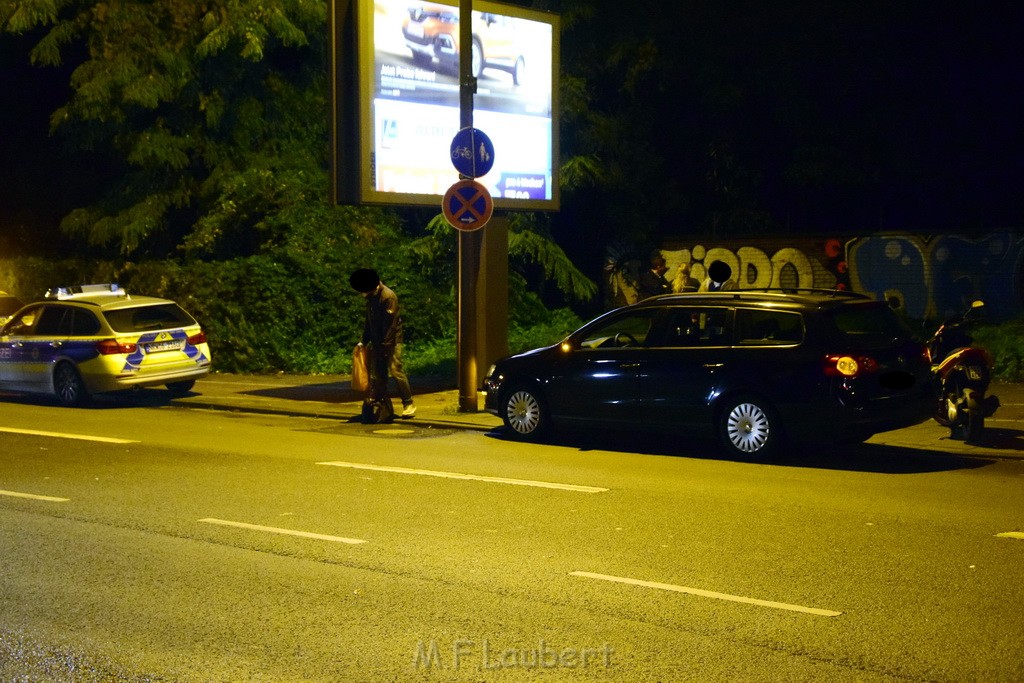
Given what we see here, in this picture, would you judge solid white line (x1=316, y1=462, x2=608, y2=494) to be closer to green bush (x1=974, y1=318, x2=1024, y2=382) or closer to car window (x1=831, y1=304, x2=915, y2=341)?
car window (x1=831, y1=304, x2=915, y2=341)

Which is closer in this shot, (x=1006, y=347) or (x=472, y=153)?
(x=472, y=153)

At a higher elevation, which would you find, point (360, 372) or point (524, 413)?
point (360, 372)

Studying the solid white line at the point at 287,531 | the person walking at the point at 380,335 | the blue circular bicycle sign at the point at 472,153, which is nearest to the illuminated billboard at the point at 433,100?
the blue circular bicycle sign at the point at 472,153

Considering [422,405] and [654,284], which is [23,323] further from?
[654,284]

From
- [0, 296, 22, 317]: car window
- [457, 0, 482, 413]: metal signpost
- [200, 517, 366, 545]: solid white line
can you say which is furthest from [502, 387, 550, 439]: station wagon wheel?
[0, 296, 22, 317]: car window

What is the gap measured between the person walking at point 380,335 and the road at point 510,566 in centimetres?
267

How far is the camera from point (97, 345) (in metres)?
18.0

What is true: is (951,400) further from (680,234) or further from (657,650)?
(680,234)

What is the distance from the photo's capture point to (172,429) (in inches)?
600

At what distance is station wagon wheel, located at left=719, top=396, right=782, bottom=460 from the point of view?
11.9m

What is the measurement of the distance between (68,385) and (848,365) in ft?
36.7

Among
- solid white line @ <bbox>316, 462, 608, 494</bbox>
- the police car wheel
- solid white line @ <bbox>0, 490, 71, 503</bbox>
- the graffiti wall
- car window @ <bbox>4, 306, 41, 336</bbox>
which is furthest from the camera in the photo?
the graffiti wall

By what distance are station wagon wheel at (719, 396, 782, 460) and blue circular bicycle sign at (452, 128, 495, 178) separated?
5054mm

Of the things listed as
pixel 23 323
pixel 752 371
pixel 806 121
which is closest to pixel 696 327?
pixel 752 371
